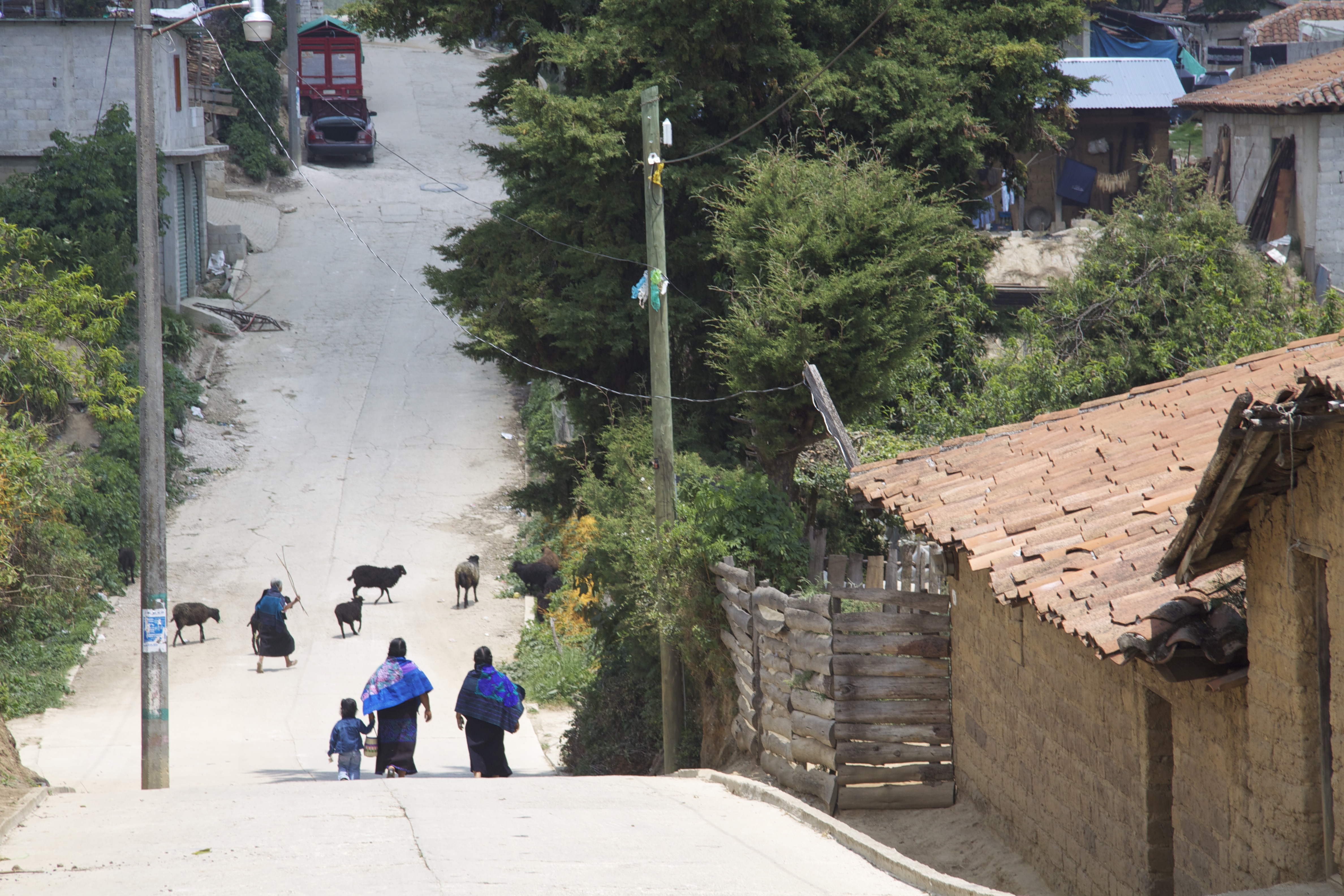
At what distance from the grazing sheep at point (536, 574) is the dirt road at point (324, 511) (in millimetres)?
720

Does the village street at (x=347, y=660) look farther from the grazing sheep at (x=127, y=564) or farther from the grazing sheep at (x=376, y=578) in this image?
the grazing sheep at (x=127, y=564)

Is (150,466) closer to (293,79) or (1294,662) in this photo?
(1294,662)

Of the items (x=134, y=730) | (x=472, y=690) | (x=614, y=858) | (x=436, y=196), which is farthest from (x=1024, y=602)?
(x=436, y=196)

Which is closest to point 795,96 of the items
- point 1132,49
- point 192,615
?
point 192,615

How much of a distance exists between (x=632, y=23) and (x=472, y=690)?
10.4 metres

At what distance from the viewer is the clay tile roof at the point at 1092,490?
6656 mm

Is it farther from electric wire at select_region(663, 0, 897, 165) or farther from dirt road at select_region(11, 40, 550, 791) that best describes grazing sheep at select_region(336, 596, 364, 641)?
electric wire at select_region(663, 0, 897, 165)

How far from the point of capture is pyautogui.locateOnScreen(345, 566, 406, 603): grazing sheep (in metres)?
22.9

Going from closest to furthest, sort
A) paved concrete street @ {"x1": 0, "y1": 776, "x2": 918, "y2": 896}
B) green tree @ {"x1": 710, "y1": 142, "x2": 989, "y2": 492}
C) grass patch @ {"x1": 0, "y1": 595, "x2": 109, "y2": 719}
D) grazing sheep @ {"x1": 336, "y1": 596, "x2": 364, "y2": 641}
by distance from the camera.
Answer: paved concrete street @ {"x1": 0, "y1": 776, "x2": 918, "y2": 896} → green tree @ {"x1": 710, "y1": 142, "x2": 989, "y2": 492} → grass patch @ {"x1": 0, "y1": 595, "x2": 109, "y2": 719} → grazing sheep @ {"x1": 336, "y1": 596, "x2": 364, "y2": 641}

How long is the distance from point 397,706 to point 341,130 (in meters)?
38.5

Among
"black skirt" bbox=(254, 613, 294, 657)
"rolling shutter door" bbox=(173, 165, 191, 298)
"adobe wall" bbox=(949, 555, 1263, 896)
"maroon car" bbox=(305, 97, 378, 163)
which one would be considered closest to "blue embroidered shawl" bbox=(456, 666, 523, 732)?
"adobe wall" bbox=(949, 555, 1263, 896)

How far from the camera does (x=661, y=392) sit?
14.9 meters

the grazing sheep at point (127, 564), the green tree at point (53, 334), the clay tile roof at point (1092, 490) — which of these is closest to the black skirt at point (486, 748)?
the clay tile roof at point (1092, 490)

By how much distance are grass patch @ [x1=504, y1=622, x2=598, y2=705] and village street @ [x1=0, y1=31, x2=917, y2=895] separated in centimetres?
62
